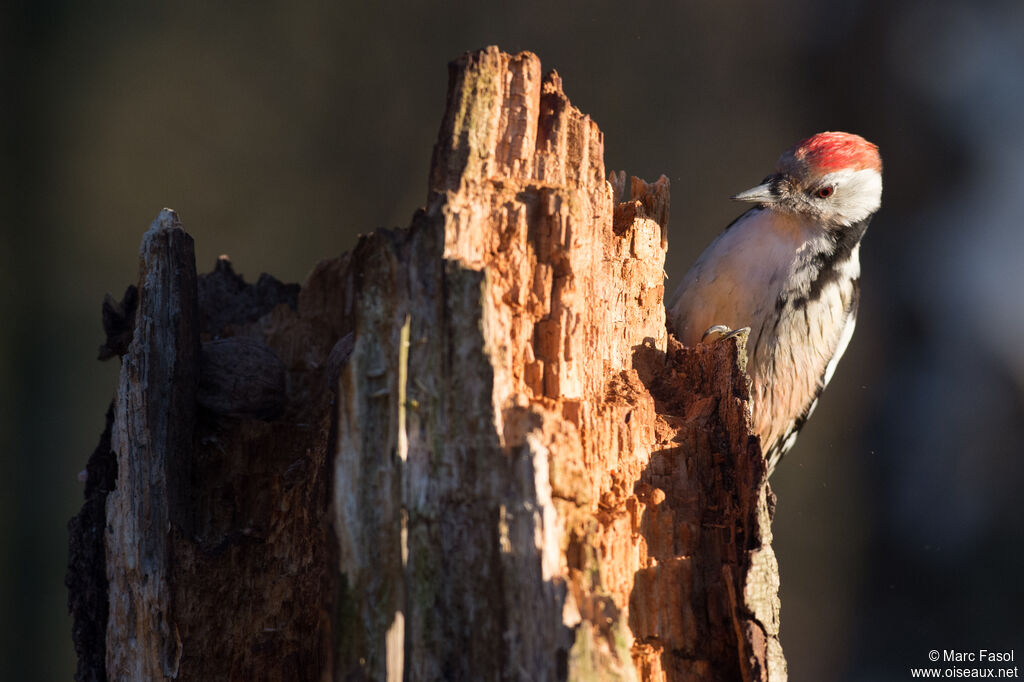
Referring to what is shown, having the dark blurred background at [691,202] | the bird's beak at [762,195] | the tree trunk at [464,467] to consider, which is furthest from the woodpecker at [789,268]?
the dark blurred background at [691,202]

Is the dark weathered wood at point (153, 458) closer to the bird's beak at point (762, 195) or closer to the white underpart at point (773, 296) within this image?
the white underpart at point (773, 296)

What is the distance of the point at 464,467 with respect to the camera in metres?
1.20

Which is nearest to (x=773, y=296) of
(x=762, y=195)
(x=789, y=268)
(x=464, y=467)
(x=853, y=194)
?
(x=789, y=268)

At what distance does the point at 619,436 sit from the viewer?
55.5 inches

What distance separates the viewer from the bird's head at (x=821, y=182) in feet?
7.47

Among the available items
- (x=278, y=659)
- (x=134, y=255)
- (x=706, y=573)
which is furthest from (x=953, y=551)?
(x=134, y=255)

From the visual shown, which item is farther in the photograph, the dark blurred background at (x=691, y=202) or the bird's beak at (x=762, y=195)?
the dark blurred background at (x=691, y=202)

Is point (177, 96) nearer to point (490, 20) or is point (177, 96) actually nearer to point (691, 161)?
point (490, 20)


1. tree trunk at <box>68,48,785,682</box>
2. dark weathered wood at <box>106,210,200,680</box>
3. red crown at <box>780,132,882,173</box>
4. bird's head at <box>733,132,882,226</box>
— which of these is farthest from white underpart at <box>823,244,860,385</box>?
dark weathered wood at <box>106,210,200,680</box>

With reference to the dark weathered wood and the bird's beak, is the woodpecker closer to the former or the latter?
the bird's beak

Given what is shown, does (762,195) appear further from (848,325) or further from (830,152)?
(848,325)

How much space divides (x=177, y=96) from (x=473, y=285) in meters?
3.40

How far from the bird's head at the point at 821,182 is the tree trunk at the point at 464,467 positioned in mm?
604

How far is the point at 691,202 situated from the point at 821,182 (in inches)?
60.8
